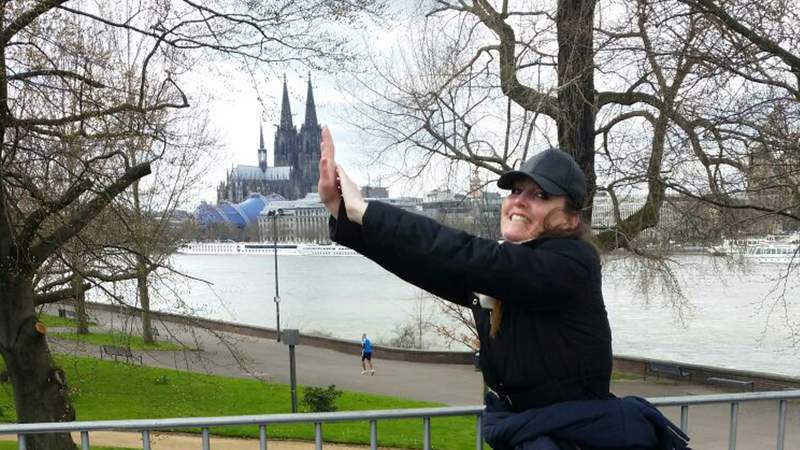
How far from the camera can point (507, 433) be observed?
1.82 meters

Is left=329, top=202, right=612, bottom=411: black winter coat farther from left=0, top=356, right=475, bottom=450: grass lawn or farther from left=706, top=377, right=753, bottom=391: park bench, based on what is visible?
left=706, top=377, right=753, bottom=391: park bench

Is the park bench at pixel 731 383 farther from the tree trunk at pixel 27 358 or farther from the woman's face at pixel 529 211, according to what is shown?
the woman's face at pixel 529 211

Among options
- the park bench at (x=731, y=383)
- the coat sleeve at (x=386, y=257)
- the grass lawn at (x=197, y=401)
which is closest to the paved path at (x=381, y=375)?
the park bench at (x=731, y=383)

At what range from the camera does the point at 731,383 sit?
2017cm

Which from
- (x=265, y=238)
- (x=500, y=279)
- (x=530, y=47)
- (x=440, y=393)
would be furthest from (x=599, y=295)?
(x=265, y=238)

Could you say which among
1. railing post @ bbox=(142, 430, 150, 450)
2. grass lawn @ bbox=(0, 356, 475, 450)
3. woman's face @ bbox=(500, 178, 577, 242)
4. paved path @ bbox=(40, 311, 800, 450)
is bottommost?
paved path @ bbox=(40, 311, 800, 450)

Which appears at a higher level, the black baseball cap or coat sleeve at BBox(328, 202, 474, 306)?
the black baseball cap

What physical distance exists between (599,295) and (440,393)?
2016 cm

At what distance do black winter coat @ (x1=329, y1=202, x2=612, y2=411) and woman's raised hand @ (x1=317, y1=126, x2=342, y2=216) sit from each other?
38mm

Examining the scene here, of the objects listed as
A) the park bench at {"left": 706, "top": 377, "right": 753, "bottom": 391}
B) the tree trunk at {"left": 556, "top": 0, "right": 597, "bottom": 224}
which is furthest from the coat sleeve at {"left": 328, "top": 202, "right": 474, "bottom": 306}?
the park bench at {"left": 706, "top": 377, "right": 753, "bottom": 391}

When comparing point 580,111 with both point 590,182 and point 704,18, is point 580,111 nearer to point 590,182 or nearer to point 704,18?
point 590,182

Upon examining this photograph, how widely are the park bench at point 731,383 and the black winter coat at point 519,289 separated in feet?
65.6

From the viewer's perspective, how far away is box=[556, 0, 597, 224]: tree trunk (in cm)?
679

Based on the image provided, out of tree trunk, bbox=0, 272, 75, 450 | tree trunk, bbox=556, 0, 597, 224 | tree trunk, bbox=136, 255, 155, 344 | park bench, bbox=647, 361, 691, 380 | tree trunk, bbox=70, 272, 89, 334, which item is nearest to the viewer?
tree trunk, bbox=556, 0, 597, 224
